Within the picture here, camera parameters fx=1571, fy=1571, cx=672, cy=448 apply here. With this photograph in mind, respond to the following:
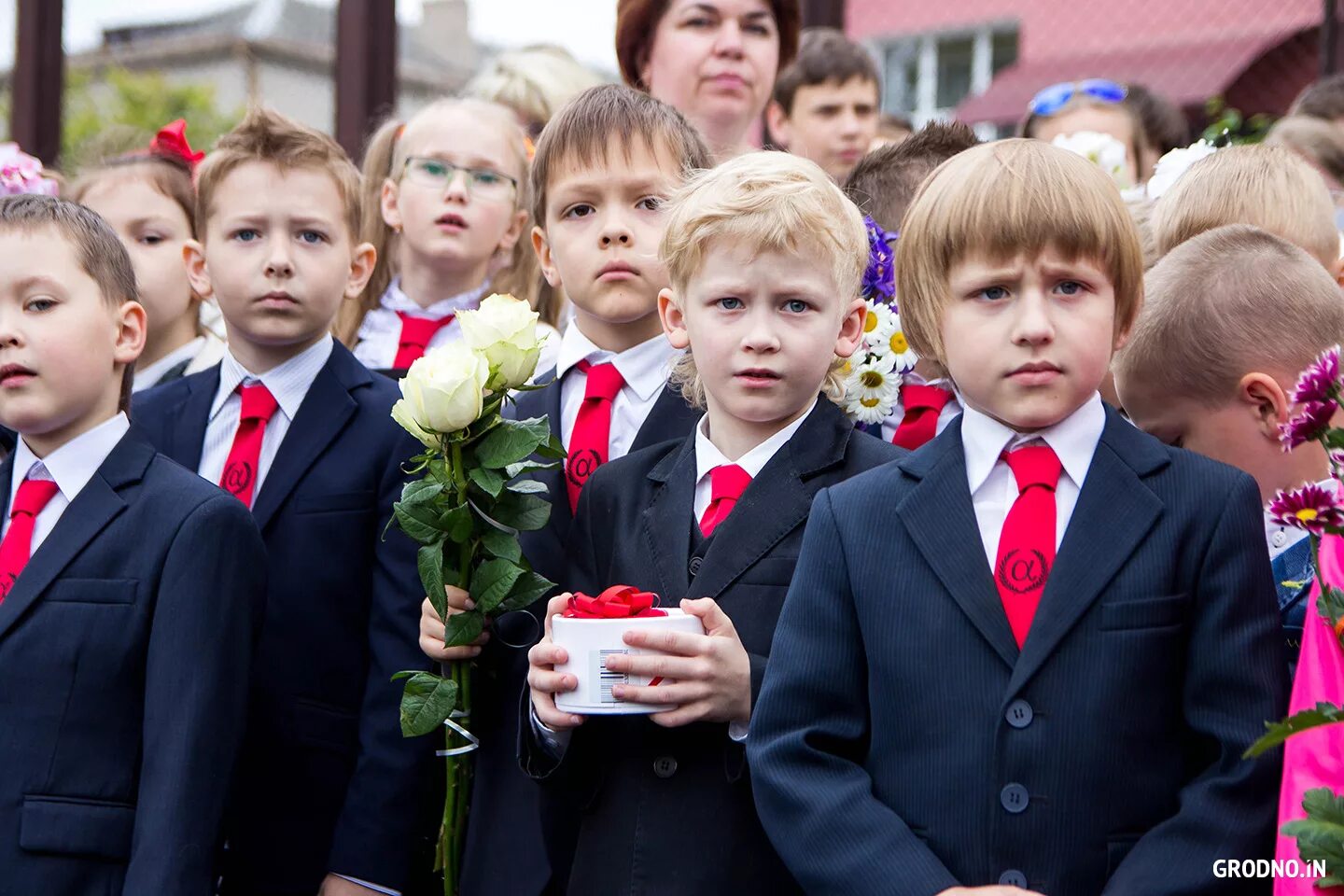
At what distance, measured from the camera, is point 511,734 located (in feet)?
9.90

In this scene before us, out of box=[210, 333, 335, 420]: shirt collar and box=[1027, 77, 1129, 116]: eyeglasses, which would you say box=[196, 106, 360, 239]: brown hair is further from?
box=[1027, 77, 1129, 116]: eyeglasses

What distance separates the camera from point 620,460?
2908 mm

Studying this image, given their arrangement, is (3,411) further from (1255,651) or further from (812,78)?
(812,78)

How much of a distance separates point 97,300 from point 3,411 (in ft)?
0.96

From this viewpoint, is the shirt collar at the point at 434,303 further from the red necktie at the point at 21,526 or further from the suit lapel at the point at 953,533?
the suit lapel at the point at 953,533

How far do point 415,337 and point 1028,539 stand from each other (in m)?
2.51

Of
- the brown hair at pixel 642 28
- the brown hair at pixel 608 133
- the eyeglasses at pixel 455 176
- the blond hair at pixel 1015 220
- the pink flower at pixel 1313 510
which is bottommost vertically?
the pink flower at pixel 1313 510

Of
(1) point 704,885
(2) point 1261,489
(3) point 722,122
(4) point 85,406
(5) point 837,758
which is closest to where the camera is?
(5) point 837,758

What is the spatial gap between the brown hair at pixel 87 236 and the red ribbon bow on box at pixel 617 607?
1.32m

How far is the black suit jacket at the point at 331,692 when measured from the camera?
10.4ft

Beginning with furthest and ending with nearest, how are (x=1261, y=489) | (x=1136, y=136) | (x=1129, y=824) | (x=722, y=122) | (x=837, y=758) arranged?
(x=1136, y=136)
(x=722, y=122)
(x=1261, y=489)
(x=837, y=758)
(x=1129, y=824)

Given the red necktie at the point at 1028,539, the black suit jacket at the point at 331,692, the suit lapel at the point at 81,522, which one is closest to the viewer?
the red necktie at the point at 1028,539

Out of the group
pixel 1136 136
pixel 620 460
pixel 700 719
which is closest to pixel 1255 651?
pixel 700 719

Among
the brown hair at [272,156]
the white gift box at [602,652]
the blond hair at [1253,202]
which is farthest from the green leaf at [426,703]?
the blond hair at [1253,202]
